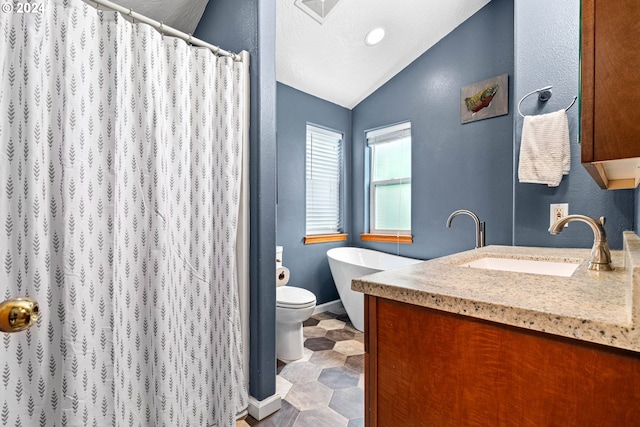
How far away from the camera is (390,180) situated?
Answer: 3.26m

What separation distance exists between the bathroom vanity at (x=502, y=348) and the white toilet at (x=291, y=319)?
1.28 meters

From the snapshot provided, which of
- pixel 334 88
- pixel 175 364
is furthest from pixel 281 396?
pixel 334 88

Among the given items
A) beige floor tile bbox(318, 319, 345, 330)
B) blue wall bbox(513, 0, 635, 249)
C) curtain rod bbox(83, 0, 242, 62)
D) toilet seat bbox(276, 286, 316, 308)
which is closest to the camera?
curtain rod bbox(83, 0, 242, 62)

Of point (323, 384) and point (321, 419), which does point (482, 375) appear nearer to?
point (321, 419)

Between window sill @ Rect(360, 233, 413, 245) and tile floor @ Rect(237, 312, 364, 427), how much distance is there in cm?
103

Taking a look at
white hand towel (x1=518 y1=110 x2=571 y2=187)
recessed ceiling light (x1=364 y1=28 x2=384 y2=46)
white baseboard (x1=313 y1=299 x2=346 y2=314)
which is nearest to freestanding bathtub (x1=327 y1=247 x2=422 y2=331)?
Result: white baseboard (x1=313 y1=299 x2=346 y2=314)

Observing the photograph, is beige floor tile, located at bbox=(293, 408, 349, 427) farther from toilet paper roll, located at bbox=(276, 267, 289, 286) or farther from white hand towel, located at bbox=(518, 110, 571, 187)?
white hand towel, located at bbox=(518, 110, 571, 187)

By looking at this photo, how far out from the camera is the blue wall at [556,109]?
4.71ft

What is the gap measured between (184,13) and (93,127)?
1.36 m

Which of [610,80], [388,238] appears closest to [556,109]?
[610,80]

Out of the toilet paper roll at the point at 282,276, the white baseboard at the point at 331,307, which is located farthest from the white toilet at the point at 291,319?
the white baseboard at the point at 331,307

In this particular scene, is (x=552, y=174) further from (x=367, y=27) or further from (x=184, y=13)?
(x=184, y=13)

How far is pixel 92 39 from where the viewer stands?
42.9 inches

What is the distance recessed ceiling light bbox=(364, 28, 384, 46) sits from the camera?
8.11 feet
